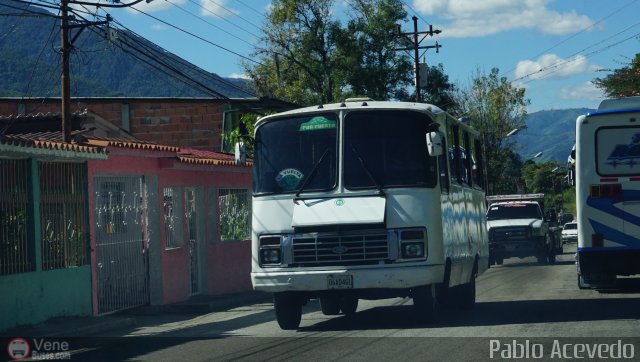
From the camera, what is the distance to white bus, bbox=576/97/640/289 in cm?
1478

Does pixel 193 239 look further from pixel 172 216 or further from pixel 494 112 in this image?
pixel 494 112

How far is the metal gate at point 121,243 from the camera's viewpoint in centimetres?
1806

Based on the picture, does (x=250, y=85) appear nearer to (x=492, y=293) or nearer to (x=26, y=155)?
(x=492, y=293)

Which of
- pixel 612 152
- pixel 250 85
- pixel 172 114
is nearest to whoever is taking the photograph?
pixel 612 152

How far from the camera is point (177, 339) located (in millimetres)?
13875

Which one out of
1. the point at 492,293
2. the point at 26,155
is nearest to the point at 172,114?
the point at 492,293

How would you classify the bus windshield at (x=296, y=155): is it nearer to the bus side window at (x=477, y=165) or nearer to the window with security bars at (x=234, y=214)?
the bus side window at (x=477, y=165)

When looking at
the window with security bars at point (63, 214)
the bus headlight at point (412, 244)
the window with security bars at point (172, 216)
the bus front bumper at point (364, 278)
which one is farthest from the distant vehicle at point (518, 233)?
the bus headlight at point (412, 244)

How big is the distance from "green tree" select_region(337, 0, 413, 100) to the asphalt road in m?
34.9

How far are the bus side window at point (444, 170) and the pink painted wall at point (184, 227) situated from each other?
657cm

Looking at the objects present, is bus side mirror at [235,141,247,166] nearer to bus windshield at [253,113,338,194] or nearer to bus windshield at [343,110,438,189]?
bus windshield at [253,113,338,194]

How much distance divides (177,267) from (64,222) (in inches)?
168

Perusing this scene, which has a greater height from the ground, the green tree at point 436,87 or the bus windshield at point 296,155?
the green tree at point 436,87

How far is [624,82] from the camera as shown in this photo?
43.1 metres
